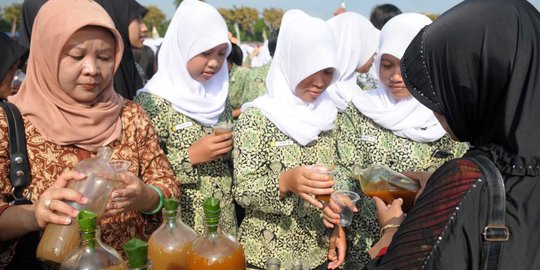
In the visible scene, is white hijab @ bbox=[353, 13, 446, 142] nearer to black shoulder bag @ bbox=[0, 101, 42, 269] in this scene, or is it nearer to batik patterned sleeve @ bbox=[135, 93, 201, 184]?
batik patterned sleeve @ bbox=[135, 93, 201, 184]

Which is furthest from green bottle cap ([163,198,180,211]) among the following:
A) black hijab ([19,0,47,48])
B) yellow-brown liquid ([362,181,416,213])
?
black hijab ([19,0,47,48])

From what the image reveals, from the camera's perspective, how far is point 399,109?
2.71 m

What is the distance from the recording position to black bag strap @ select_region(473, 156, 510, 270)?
3.83 feet

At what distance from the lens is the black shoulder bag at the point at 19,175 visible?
168 cm

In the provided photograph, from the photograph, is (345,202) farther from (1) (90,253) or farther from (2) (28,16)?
(2) (28,16)

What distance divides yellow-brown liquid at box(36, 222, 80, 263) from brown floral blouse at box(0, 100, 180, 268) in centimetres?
35

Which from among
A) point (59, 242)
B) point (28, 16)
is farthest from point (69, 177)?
point (28, 16)

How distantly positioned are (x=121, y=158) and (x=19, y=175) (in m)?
0.40

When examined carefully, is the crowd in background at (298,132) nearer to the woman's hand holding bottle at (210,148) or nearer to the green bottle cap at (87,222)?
the woman's hand holding bottle at (210,148)

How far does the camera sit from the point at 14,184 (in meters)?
1.67

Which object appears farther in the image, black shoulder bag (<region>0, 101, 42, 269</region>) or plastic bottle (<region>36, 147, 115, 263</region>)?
black shoulder bag (<region>0, 101, 42, 269</region>)

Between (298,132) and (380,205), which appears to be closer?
(380,205)

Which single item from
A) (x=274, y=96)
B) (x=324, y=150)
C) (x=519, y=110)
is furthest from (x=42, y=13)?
(x=519, y=110)

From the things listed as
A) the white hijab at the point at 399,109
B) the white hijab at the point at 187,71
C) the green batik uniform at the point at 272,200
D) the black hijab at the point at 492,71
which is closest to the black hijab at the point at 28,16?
the white hijab at the point at 187,71
